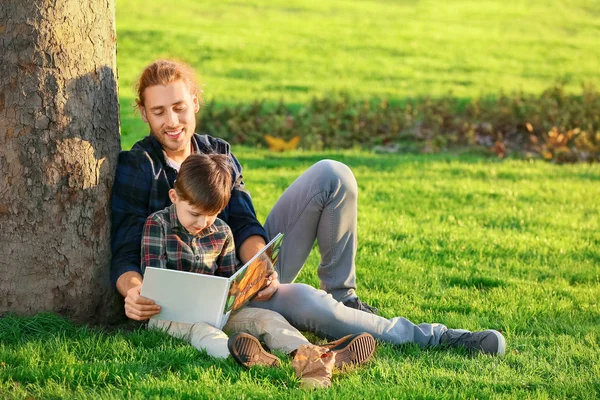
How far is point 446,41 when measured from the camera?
20.3 m

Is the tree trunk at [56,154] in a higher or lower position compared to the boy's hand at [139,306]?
higher

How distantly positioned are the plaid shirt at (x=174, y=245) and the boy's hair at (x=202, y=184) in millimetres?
169

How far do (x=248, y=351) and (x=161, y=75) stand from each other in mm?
1420

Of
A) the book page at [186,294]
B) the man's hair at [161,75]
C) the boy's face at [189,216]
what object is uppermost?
the man's hair at [161,75]

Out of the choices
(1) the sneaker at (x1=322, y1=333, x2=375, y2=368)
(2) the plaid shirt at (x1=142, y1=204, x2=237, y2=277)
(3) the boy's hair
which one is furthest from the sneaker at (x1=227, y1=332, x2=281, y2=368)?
(3) the boy's hair

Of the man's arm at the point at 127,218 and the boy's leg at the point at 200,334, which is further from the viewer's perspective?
the man's arm at the point at 127,218

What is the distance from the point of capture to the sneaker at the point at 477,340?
13.2 ft

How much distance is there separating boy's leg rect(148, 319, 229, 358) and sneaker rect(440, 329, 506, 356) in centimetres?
111

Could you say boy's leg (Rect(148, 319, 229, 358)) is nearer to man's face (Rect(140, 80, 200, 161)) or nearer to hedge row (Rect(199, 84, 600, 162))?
man's face (Rect(140, 80, 200, 161))

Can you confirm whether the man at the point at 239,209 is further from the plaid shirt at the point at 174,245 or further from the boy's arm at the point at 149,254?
the plaid shirt at the point at 174,245

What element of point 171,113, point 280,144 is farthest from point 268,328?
point 280,144

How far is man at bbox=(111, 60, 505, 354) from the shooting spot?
13.4 ft

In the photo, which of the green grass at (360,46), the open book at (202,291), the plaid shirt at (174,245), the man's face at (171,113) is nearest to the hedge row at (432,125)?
the green grass at (360,46)

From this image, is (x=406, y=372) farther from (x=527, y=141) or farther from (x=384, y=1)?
(x=384, y=1)
